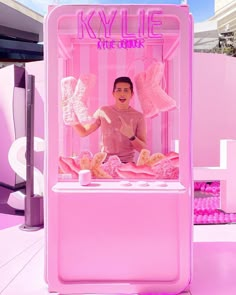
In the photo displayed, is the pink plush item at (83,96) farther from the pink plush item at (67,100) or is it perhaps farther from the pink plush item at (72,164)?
the pink plush item at (72,164)

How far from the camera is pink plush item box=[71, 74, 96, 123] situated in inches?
103

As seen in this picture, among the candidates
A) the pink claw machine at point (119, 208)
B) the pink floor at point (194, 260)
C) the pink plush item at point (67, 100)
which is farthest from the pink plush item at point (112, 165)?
the pink floor at point (194, 260)

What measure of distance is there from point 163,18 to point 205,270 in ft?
6.33

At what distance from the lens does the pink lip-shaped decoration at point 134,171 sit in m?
2.59

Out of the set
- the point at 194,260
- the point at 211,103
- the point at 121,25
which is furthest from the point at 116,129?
the point at 211,103

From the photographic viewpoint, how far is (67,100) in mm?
2584

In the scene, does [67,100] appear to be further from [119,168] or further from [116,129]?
[119,168]

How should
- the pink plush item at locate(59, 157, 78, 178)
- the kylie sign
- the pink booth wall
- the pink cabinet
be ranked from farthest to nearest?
1. the pink booth wall
2. the pink cabinet
3. the pink plush item at locate(59, 157, 78, 178)
4. the kylie sign

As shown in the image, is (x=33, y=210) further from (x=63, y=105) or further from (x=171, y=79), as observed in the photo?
(x=171, y=79)

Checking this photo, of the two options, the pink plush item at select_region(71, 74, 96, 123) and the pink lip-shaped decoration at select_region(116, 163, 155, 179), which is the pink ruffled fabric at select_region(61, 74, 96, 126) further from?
the pink lip-shaped decoration at select_region(116, 163, 155, 179)

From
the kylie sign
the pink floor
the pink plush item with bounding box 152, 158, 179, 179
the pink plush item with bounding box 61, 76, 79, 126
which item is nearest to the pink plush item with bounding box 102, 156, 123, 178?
the pink plush item with bounding box 152, 158, 179, 179

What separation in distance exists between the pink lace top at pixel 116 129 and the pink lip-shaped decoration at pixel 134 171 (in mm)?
59

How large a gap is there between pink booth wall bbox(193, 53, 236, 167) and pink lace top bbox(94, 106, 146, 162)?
16.8 ft

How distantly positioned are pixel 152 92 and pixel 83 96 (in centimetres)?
48
